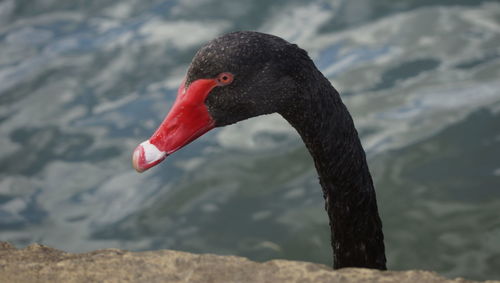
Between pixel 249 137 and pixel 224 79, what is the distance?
293 centimetres

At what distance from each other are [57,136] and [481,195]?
3305 millimetres

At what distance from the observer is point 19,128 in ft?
18.2

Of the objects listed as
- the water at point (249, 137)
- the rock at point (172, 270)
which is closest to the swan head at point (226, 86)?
the rock at point (172, 270)

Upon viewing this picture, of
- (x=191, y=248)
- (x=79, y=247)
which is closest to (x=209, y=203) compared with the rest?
(x=191, y=248)

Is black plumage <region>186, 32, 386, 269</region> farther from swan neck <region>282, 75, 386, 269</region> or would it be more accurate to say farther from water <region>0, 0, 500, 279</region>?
water <region>0, 0, 500, 279</region>

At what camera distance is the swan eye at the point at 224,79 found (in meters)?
2.31

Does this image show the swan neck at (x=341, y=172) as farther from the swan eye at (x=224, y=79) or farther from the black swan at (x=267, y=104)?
the swan eye at (x=224, y=79)

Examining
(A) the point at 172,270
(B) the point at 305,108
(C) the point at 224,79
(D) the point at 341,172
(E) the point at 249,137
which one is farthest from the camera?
(E) the point at 249,137

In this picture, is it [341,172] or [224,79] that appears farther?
[341,172]

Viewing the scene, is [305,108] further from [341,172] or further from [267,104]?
[341,172]

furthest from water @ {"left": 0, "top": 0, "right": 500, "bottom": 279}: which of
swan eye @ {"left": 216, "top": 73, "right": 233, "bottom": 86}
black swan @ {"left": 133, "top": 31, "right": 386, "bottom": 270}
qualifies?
swan eye @ {"left": 216, "top": 73, "right": 233, "bottom": 86}

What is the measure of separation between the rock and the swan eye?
0.61 m

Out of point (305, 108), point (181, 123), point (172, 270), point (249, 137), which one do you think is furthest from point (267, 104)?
point (249, 137)

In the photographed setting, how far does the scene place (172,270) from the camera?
2.08m
